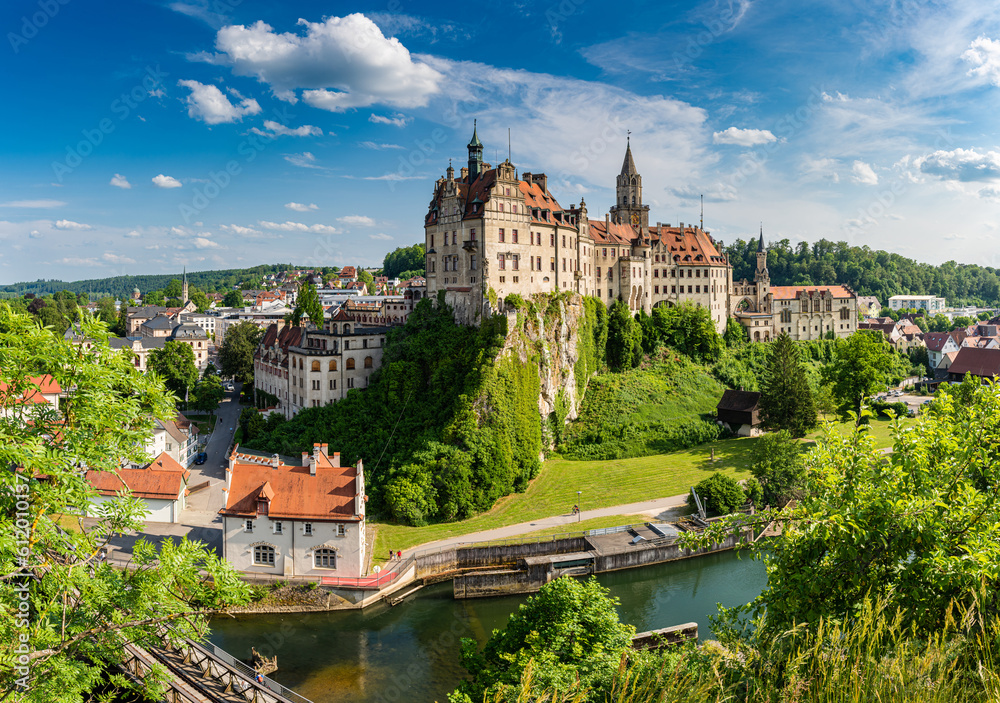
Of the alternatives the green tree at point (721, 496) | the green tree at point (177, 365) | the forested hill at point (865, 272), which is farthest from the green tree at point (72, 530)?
the forested hill at point (865, 272)

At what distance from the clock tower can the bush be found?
42178 millimetres

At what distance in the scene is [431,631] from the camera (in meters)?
30.3

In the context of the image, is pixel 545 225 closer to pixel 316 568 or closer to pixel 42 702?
pixel 316 568

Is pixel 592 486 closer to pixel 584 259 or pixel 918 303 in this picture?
pixel 584 259

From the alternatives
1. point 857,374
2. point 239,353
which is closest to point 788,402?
point 857,374

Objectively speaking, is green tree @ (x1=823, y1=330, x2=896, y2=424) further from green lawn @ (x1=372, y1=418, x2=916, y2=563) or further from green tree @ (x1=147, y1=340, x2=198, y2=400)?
green tree @ (x1=147, y1=340, x2=198, y2=400)

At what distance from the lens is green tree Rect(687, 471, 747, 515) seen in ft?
136

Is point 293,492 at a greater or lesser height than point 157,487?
greater

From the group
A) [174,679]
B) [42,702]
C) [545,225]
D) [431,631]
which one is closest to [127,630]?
[42,702]

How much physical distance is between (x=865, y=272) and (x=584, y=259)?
116m

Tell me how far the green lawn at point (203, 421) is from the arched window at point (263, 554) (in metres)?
32.2

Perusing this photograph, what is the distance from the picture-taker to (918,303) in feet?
531

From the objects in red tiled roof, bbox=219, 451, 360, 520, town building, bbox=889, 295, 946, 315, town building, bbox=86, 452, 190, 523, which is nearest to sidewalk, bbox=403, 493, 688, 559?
red tiled roof, bbox=219, 451, 360, 520

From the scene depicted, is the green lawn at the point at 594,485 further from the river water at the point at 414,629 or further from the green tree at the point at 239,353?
the green tree at the point at 239,353
